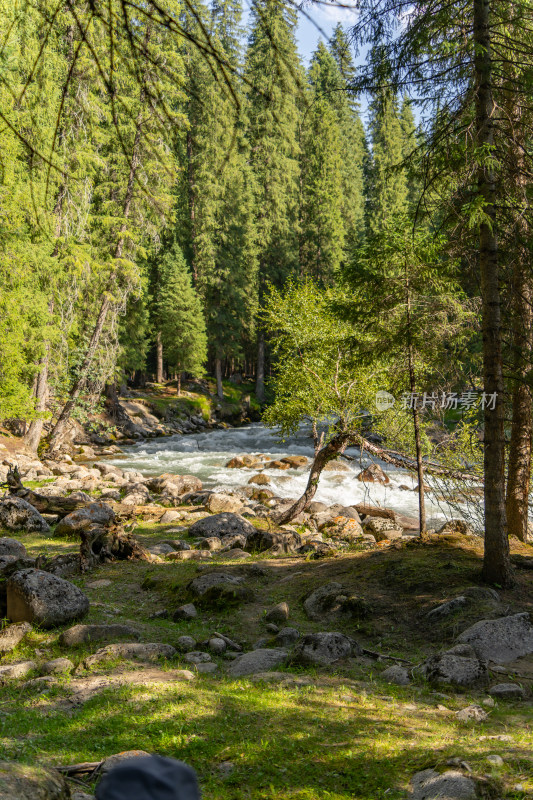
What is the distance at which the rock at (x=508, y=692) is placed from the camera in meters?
4.35

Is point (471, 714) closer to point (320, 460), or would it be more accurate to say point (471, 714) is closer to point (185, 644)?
point (185, 644)

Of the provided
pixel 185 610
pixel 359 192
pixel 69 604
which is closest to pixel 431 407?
pixel 185 610

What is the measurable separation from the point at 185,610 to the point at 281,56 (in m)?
6.38

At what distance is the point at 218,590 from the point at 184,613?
0.59 metres

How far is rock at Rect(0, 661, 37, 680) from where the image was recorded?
4785mm

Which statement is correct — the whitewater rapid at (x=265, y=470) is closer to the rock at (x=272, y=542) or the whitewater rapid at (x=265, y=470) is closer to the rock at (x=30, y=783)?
the rock at (x=272, y=542)

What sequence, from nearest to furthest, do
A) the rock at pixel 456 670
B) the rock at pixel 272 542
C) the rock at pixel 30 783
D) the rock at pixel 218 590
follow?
the rock at pixel 30 783 < the rock at pixel 456 670 < the rock at pixel 218 590 < the rock at pixel 272 542

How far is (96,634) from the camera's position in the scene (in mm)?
5727

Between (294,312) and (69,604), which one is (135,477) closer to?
(294,312)

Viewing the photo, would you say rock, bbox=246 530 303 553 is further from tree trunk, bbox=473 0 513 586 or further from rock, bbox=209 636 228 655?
rock, bbox=209 636 228 655

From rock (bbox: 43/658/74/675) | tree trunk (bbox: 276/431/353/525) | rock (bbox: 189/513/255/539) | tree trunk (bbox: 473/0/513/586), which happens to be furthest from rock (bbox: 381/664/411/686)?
rock (bbox: 189/513/255/539)

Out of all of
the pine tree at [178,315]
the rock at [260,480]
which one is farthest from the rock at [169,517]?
the pine tree at [178,315]

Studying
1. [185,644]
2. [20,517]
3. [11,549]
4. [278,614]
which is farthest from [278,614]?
[20,517]

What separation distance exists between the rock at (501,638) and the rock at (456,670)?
39 centimetres
